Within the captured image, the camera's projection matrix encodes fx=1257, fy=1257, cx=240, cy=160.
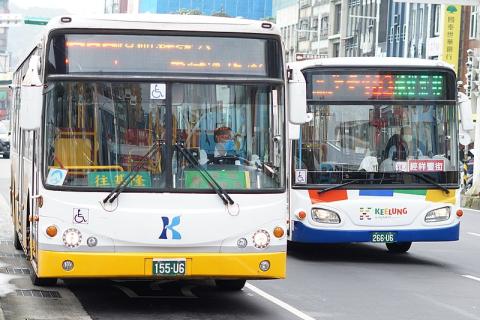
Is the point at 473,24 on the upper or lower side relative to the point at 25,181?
upper

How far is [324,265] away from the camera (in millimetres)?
17719

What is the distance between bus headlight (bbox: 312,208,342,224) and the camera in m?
17.8

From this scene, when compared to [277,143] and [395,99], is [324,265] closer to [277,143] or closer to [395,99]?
[395,99]

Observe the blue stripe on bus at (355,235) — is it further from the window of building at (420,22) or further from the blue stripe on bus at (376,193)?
the window of building at (420,22)

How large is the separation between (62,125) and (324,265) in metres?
6.81

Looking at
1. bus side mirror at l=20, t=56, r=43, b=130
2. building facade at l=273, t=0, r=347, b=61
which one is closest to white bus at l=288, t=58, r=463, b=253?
bus side mirror at l=20, t=56, r=43, b=130

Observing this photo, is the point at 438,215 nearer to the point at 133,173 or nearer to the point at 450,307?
the point at 450,307

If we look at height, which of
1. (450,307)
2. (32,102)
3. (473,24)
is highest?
(473,24)

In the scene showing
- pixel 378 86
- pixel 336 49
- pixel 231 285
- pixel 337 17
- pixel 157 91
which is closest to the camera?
pixel 157 91

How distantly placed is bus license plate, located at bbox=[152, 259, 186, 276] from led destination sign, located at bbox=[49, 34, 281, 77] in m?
1.79

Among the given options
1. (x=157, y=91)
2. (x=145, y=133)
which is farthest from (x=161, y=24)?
(x=145, y=133)

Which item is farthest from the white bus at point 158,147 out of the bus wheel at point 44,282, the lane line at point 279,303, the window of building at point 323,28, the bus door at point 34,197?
the window of building at point 323,28

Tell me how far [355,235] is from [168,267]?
6.57 meters

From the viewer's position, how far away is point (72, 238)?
11609 mm
